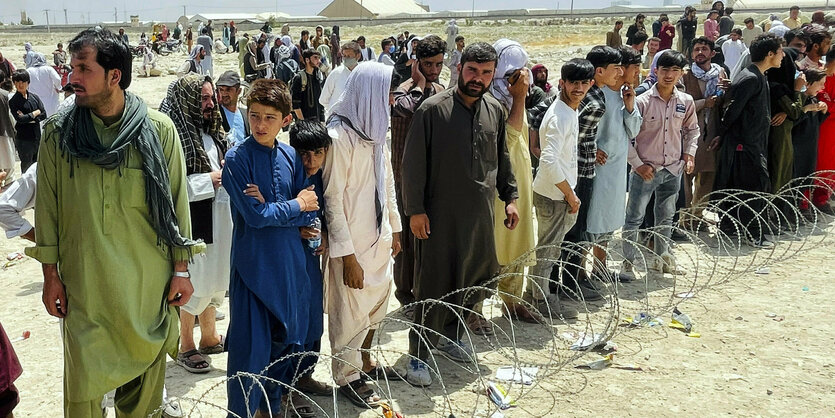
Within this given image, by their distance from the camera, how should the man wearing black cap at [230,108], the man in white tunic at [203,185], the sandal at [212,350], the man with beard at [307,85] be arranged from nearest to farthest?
the man in white tunic at [203,185], the man wearing black cap at [230,108], the sandal at [212,350], the man with beard at [307,85]

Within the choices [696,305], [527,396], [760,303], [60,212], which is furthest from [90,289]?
[760,303]

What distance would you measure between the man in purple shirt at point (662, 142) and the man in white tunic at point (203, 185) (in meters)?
3.63

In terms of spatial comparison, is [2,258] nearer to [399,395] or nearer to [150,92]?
[399,395]

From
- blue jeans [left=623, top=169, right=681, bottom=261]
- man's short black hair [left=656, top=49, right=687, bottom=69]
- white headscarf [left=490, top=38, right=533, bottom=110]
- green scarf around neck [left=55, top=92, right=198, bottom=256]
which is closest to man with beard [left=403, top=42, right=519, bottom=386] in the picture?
white headscarf [left=490, top=38, right=533, bottom=110]

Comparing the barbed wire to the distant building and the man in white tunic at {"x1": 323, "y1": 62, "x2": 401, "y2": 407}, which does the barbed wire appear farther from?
the distant building

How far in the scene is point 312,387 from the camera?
4.38m

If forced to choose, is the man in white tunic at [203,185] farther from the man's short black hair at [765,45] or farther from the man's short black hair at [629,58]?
the man's short black hair at [765,45]

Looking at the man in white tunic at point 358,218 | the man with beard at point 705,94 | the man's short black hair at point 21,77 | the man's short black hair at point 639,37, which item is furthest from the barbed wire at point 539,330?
the man's short black hair at point 21,77

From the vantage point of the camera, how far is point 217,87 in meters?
4.72

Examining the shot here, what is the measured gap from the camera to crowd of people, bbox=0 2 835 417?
318cm

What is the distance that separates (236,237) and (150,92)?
1846 centimetres

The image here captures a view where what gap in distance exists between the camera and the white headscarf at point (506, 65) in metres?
5.16

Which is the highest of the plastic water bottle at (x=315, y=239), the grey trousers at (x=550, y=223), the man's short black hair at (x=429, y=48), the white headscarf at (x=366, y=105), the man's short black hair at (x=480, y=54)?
the man's short black hair at (x=429, y=48)

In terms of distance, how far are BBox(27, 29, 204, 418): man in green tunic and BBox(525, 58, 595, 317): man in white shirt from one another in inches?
107
